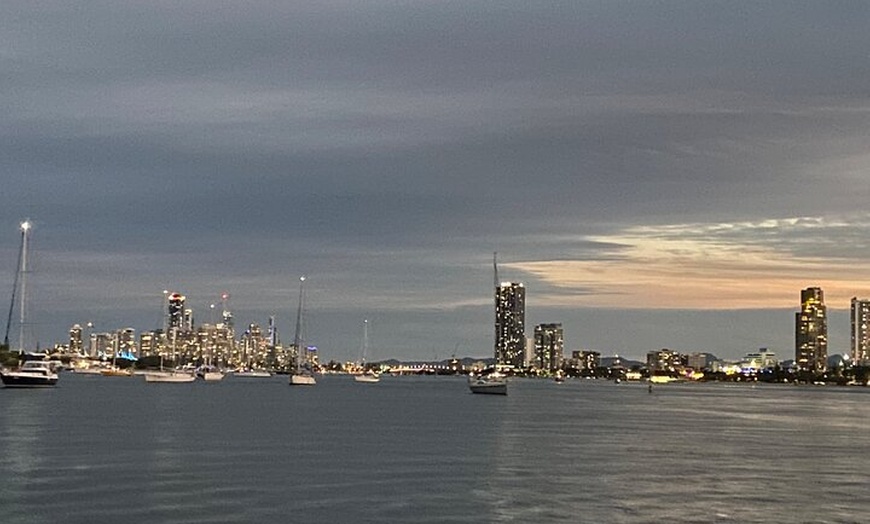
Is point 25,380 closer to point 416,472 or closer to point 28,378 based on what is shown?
point 28,378

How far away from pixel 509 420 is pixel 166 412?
34.6m

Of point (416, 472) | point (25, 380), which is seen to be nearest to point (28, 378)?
point (25, 380)

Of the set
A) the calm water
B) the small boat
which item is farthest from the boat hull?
the calm water

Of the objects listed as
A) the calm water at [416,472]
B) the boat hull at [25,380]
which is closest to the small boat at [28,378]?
the boat hull at [25,380]

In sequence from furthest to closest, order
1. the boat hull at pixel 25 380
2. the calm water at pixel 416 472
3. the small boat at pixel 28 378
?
the small boat at pixel 28 378 → the boat hull at pixel 25 380 → the calm water at pixel 416 472

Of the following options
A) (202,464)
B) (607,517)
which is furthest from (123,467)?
(607,517)

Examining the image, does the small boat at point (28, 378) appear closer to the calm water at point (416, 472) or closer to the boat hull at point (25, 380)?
the boat hull at point (25, 380)

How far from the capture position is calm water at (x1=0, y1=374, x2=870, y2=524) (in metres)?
46.9

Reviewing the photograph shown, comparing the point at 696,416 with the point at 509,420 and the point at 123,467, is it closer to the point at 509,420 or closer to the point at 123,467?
the point at 509,420

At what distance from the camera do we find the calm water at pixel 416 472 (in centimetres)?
4694

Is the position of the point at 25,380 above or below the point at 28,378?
below

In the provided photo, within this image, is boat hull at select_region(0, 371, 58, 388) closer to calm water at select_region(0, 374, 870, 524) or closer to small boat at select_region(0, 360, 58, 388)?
small boat at select_region(0, 360, 58, 388)

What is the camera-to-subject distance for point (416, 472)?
203 ft

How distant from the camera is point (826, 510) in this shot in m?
49.5
